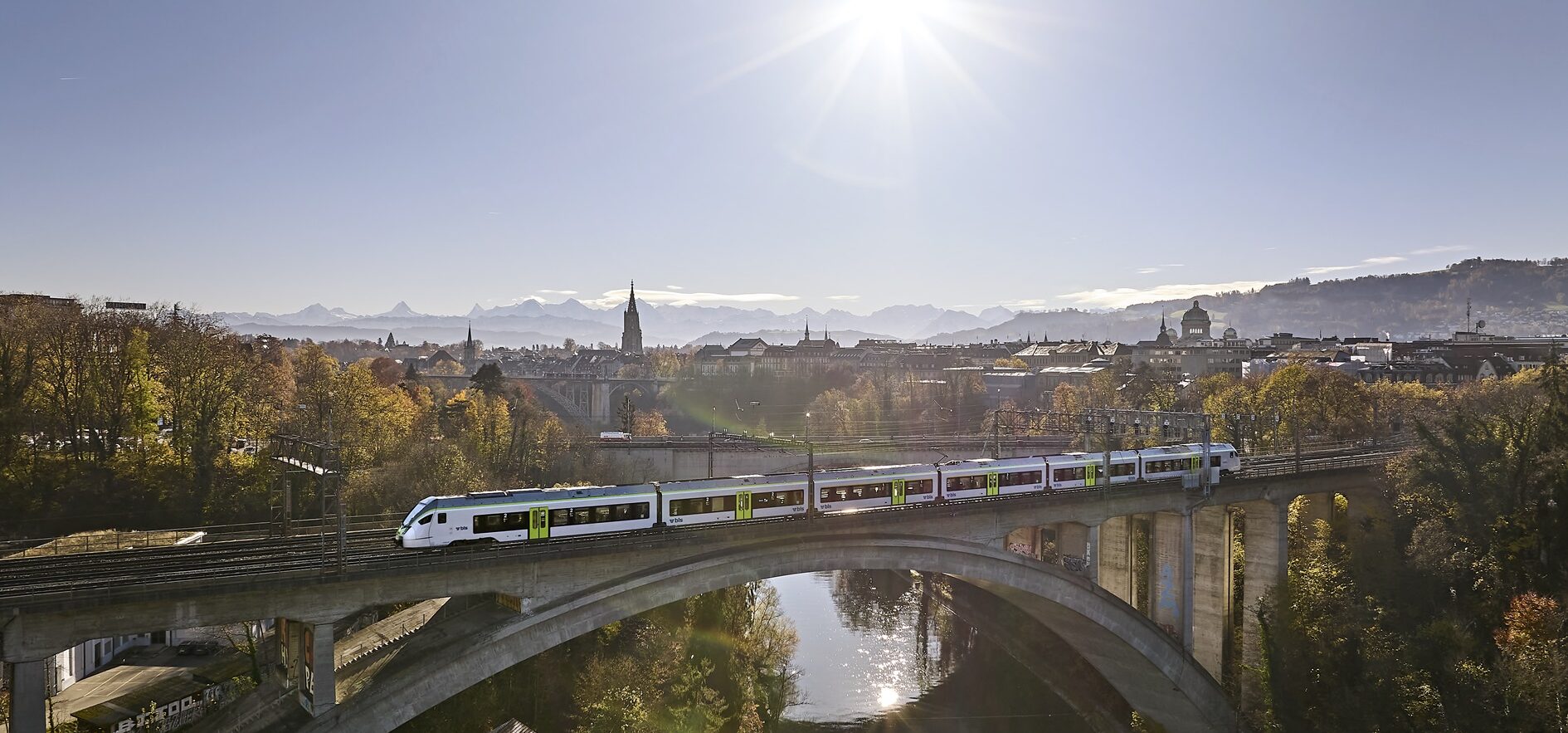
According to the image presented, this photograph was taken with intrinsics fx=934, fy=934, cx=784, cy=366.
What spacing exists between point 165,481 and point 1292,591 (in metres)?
49.9

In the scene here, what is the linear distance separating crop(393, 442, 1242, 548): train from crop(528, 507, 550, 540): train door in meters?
0.03

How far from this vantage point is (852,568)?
32.0 m

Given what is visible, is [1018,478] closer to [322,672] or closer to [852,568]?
[852,568]

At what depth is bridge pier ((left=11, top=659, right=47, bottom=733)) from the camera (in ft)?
62.9

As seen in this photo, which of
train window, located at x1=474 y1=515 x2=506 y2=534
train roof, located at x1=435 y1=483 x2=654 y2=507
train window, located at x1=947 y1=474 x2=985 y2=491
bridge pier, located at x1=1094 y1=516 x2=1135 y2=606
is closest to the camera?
train roof, located at x1=435 y1=483 x2=654 y2=507

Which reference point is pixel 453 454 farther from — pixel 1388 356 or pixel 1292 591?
pixel 1388 356

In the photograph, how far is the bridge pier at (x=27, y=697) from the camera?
19172 mm

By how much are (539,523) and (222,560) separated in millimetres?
7944

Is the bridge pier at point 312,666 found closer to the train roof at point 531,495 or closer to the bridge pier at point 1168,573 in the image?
the train roof at point 531,495

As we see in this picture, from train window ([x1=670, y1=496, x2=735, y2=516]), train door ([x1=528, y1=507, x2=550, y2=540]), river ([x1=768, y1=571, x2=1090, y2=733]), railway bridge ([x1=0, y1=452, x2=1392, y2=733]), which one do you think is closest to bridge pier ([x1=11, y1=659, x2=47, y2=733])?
→ railway bridge ([x1=0, y1=452, x2=1392, y2=733])

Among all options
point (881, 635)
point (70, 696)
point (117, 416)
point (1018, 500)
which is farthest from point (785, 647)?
point (117, 416)

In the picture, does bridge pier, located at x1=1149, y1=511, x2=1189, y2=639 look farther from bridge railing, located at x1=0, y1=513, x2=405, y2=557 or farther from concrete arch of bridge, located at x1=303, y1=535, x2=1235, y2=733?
bridge railing, located at x1=0, y1=513, x2=405, y2=557

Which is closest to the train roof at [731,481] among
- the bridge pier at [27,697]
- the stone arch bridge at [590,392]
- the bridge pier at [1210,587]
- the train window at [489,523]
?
the train window at [489,523]

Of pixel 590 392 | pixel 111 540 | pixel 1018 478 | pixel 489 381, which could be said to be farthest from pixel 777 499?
pixel 590 392
